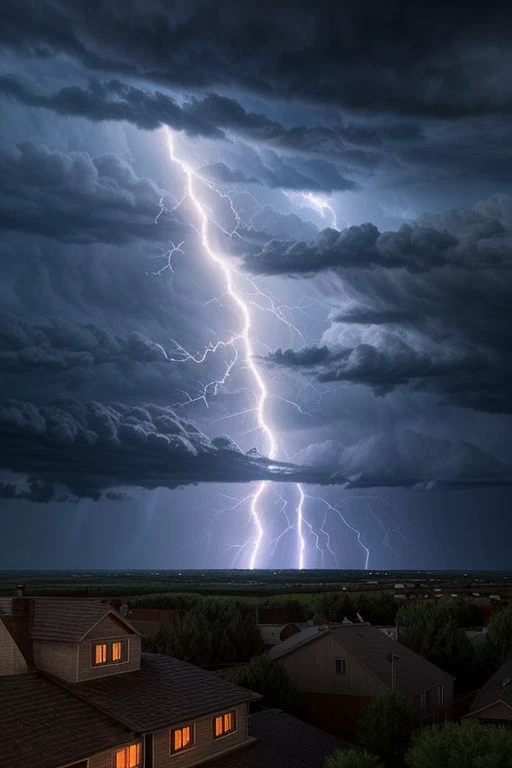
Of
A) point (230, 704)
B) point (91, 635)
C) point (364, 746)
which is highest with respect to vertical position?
point (91, 635)

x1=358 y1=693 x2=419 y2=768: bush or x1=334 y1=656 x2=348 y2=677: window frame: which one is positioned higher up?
x1=334 y1=656 x2=348 y2=677: window frame

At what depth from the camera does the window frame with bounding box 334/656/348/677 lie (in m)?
55.4

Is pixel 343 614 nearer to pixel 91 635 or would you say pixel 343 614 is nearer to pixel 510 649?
pixel 510 649

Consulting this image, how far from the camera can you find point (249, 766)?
1485 inches

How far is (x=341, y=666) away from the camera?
55.6 meters

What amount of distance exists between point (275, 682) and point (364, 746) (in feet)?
26.7

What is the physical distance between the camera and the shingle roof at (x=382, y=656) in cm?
5478

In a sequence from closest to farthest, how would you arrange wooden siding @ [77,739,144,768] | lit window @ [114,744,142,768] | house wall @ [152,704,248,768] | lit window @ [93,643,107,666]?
wooden siding @ [77,739,144,768]
lit window @ [114,744,142,768]
house wall @ [152,704,248,768]
lit window @ [93,643,107,666]

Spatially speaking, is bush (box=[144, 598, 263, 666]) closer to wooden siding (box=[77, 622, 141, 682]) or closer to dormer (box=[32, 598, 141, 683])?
wooden siding (box=[77, 622, 141, 682])

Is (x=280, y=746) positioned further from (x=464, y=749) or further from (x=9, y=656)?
(x=9, y=656)

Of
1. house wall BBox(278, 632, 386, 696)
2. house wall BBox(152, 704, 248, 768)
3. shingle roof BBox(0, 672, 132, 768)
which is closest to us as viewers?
shingle roof BBox(0, 672, 132, 768)

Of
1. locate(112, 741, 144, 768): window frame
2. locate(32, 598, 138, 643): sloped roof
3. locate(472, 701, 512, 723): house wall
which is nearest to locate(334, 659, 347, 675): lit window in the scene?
locate(472, 701, 512, 723): house wall

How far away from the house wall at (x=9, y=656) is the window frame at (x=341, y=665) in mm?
25217

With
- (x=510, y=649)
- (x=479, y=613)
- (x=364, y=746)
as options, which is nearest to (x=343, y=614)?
(x=479, y=613)
